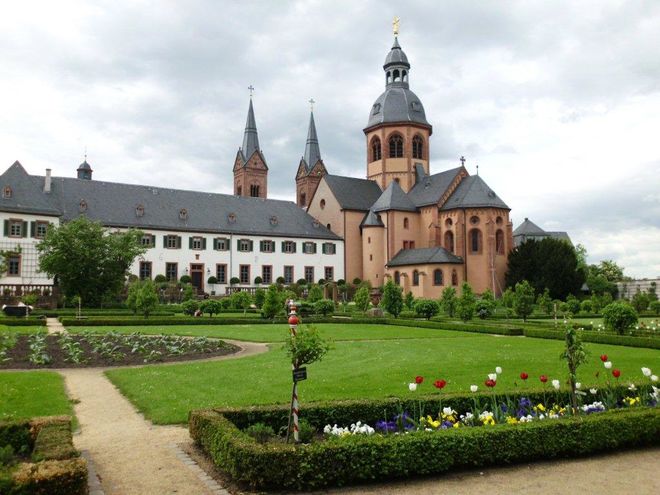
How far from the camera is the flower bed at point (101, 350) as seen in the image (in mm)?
16812

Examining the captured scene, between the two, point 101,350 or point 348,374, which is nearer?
point 348,374

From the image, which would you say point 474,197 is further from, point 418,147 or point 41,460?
point 41,460

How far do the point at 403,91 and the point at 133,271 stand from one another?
38.1 meters

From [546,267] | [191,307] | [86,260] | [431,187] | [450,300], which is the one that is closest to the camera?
[191,307]

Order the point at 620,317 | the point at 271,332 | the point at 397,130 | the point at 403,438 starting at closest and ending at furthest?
the point at 403,438 → the point at 620,317 → the point at 271,332 → the point at 397,130

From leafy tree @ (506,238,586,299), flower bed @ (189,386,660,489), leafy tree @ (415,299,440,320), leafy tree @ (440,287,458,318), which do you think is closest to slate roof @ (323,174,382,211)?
leafy tree @ (506,238,586,299)

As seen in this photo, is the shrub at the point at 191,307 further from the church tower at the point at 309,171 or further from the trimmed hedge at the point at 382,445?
the church tower at the point at 309,171

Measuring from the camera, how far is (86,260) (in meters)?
40.8

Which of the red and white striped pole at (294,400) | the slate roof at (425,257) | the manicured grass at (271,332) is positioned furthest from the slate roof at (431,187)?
the red and white striped pole at (294,400)

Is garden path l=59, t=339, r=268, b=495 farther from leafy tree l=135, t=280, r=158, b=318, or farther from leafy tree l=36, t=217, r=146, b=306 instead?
leafy tree l=36, t=217, r=146, b=306

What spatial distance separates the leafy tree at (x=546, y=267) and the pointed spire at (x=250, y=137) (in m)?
43.7

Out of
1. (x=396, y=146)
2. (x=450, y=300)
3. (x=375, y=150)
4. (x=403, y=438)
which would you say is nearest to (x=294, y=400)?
(x=403, y=438)

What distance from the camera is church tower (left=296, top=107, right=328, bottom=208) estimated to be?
86.1 meters

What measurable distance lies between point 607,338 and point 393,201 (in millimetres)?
41935
